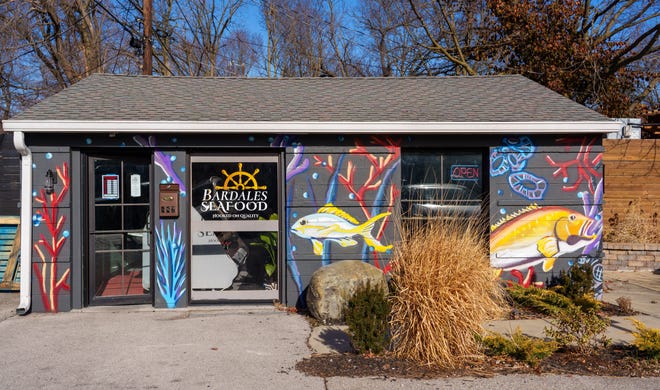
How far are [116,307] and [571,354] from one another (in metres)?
5.87

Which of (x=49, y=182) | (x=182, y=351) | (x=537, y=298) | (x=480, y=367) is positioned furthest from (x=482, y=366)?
(x=49, y=182)

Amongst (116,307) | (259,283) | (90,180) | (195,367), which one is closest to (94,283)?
(116,307)

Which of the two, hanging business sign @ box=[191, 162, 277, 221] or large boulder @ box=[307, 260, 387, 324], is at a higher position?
hanging business sign @ box=[191, 162, 277, 221]

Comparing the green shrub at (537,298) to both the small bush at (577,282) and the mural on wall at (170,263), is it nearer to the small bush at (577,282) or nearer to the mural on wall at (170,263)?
the small bush at (577,282)

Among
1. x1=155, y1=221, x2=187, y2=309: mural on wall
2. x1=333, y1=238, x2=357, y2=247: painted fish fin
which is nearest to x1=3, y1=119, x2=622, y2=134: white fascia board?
x1=155, y1=221, x2=187, y2=309: mural on wall

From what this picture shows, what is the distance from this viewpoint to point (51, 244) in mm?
8047

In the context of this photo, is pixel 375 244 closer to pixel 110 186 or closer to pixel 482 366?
pixel 482 366

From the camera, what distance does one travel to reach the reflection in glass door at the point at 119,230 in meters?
8.27

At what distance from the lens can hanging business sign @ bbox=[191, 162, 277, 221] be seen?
8398mm

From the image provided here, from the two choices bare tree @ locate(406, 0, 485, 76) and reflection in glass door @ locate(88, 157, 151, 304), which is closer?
reflection in glass door @ locate(88, 157, 151, 304)

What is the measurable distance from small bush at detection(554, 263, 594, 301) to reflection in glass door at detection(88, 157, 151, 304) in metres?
5.87

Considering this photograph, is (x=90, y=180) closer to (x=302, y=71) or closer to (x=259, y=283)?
(x=259, y=283)

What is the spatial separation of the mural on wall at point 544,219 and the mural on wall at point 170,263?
453 cm

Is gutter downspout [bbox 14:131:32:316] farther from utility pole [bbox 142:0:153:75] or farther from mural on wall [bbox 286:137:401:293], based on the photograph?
utility pole [bbox 142:0:153:75]
